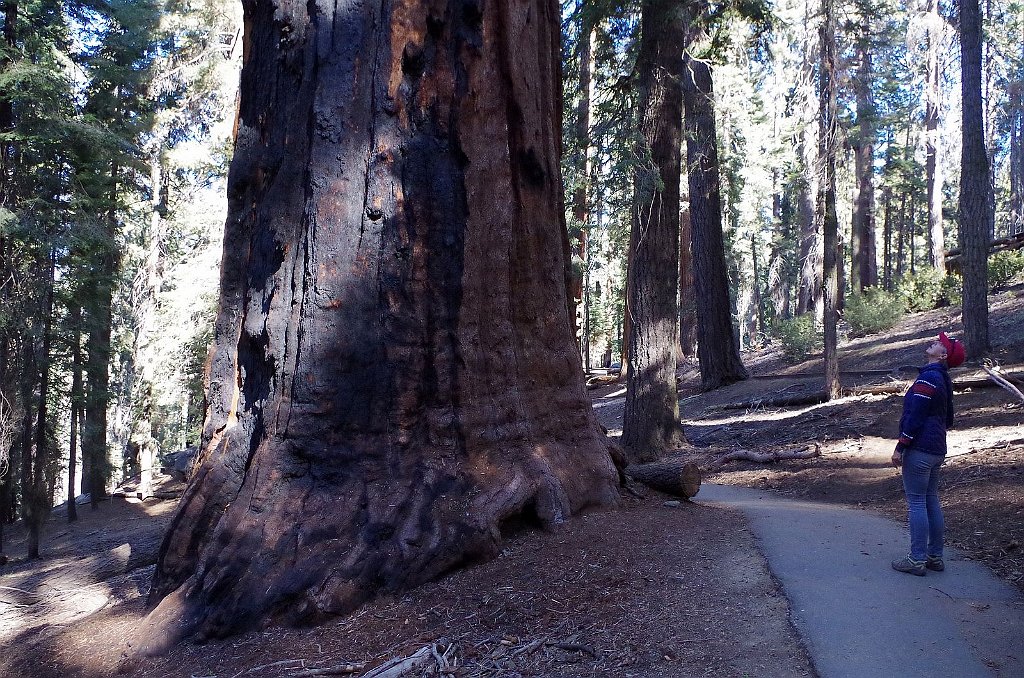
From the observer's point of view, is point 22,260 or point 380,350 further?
point 22,260

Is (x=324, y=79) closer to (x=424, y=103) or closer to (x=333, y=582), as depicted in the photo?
(x=424, y=103)

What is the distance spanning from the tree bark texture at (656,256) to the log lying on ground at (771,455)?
1.04m

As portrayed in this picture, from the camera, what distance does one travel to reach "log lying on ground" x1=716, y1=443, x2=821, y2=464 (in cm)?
1222

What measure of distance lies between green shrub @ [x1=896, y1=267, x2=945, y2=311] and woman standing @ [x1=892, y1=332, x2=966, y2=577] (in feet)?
71.5

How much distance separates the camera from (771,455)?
12555mm

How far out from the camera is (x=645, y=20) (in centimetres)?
1246


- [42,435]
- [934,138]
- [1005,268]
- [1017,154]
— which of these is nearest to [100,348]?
[42,435]

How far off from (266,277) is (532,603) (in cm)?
318

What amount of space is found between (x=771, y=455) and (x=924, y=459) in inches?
264

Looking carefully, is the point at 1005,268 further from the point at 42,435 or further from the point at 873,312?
the point at 42,435

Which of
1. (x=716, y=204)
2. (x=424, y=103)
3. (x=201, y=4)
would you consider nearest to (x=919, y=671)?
(x=424, y=103)

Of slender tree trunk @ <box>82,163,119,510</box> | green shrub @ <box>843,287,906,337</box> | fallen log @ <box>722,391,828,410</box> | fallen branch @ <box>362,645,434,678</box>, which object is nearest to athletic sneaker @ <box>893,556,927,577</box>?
fallen branch @ <box>362,645,434,678</box>

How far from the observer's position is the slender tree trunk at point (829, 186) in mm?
15164

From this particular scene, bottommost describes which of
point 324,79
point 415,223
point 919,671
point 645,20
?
point 919,671
